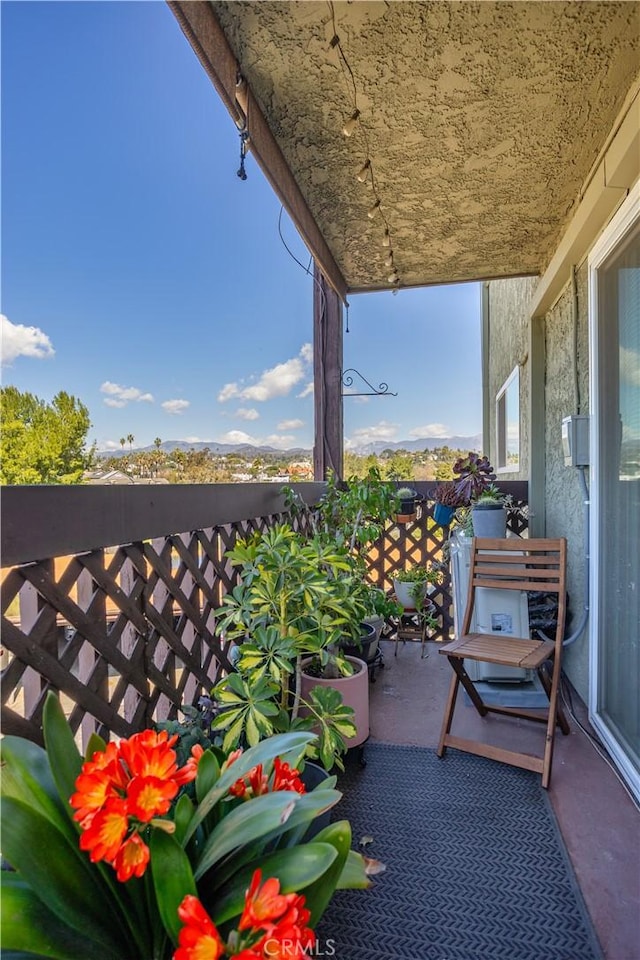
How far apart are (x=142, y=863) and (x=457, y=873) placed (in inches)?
47.2

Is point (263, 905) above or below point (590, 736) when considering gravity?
above

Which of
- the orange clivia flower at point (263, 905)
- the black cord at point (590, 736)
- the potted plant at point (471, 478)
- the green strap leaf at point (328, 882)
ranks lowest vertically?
the black cord at point (590, 736)

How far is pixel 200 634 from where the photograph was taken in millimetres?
1881

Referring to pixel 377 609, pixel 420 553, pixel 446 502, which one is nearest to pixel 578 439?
pixel 446 502

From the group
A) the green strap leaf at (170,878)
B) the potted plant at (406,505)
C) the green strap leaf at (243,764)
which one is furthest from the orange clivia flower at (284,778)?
the potted plant at (406,505)

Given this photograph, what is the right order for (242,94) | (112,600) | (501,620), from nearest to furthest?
(112,600) → (242,94) → (501,620)

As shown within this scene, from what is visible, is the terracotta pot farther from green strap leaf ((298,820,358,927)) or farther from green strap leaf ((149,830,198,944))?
green strap leaf ((149,830,198,944))

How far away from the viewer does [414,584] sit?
3.54 metres

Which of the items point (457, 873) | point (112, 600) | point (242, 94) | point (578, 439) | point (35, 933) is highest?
point (242, 94)

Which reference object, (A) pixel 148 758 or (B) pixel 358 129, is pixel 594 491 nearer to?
(B) pixel 358 129

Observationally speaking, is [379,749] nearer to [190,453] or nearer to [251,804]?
[251,804]

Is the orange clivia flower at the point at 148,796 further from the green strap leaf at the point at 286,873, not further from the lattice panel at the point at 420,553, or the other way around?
the lattice panel at the point at 420,553

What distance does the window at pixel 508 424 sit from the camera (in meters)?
4.85

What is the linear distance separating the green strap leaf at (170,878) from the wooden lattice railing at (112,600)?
0.48 m
